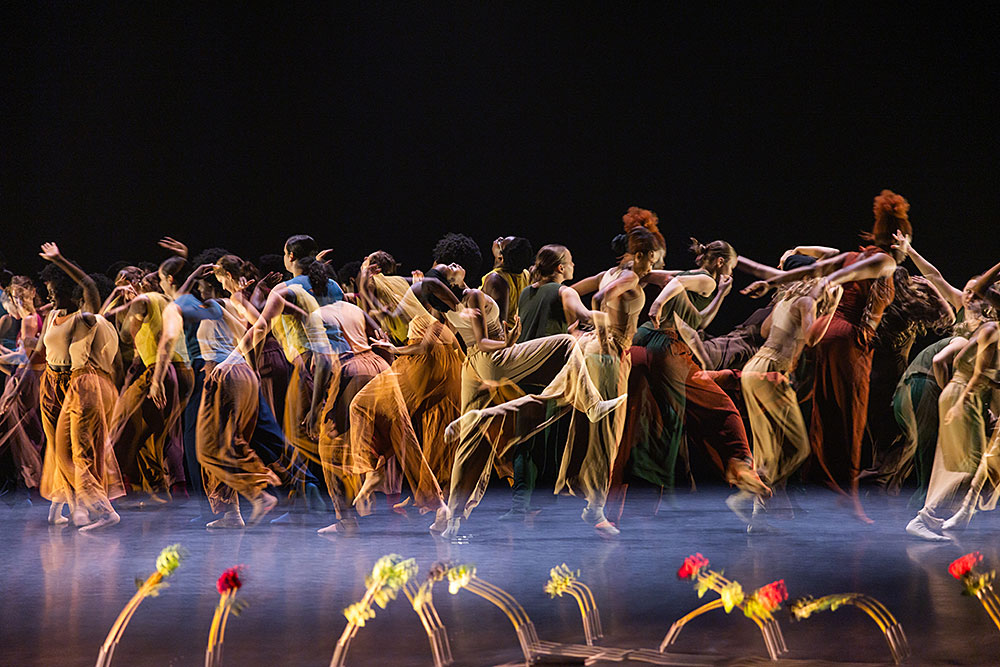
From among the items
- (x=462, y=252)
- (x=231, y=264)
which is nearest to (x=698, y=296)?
(x=462, y=252)

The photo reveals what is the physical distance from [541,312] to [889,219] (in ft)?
6.28

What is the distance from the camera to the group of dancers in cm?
568

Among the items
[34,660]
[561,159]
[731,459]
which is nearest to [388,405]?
[731,459]

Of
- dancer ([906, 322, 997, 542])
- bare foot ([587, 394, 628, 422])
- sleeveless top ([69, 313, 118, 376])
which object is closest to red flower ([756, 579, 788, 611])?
bare foot ([587, 394, 628, 422])

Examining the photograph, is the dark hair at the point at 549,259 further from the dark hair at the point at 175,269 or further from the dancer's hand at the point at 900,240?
the dark hair at the point at 175,269

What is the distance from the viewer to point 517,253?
6.27 m

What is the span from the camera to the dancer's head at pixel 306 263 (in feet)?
19.9

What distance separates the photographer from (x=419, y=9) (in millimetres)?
8461

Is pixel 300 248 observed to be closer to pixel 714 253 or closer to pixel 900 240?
pixel 714 253

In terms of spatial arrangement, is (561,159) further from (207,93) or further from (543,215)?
(207,93)

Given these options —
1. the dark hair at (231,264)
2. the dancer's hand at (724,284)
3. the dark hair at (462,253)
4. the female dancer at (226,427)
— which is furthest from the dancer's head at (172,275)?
the dancer's hand at (724,284)

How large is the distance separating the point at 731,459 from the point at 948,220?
10.7ft

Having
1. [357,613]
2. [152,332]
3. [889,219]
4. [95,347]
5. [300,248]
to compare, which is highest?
[889,219]

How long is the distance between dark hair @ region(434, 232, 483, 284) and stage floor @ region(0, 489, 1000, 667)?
4.60 ft
